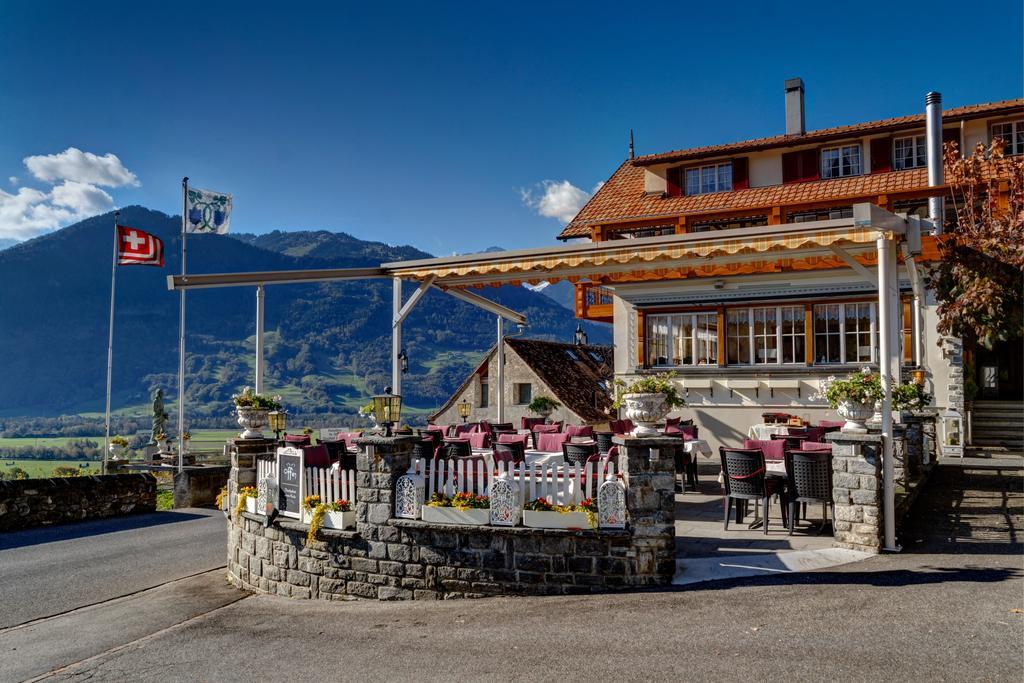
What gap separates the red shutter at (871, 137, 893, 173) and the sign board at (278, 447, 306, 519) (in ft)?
58.9

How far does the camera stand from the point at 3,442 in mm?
130500

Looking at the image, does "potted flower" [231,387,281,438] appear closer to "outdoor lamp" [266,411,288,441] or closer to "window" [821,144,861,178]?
"outdoor lamp" [266,411,288,441]

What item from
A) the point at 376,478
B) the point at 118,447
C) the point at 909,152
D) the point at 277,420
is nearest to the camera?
the point at 376,478

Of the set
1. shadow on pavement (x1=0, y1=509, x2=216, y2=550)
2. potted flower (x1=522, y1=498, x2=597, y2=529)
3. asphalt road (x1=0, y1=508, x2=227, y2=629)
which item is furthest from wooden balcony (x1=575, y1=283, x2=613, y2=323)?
potted flower (x1=522, y1=498, x2=597, y2=529)

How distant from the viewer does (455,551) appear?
7.57 m

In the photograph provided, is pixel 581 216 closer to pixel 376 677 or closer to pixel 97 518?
pixel 97 518

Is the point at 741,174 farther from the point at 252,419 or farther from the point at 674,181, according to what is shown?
the point at 252,419

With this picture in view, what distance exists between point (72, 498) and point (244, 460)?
240 inches

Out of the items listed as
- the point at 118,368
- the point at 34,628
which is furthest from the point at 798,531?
the point at 118,368

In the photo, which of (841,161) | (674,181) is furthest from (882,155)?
(674,181)

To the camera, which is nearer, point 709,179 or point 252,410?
point 252,410

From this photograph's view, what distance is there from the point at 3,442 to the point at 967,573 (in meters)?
155

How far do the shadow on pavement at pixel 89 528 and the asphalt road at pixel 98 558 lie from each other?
0.02 meters

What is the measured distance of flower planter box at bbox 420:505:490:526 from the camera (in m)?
7.54
